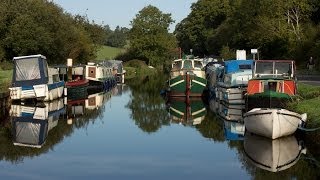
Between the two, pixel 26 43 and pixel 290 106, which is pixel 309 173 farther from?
pixel 26 43

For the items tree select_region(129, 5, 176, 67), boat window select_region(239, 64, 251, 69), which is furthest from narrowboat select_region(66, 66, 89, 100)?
tree select_region(129, 5, 176, 67)

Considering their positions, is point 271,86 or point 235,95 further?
point 235,95

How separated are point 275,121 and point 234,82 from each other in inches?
670

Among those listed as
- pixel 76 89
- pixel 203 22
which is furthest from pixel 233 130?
pixel 203 22

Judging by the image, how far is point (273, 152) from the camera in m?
19.4

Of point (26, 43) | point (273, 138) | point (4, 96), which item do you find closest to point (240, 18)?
point (26, 43)

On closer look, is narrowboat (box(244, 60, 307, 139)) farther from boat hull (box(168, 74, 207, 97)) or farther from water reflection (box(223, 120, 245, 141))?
boat hull (box(168, 74, 207, 97))

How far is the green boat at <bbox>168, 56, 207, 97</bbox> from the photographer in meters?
43.5

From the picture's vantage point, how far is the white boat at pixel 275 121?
2034 centimetres

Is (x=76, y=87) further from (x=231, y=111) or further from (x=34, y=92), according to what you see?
(x=231, y=111)

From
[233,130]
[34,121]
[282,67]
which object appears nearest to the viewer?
[233,130]

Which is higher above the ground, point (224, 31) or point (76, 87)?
point (224, 31)

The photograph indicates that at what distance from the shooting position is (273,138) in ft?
69.1

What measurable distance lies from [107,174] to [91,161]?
2400 millimetres
